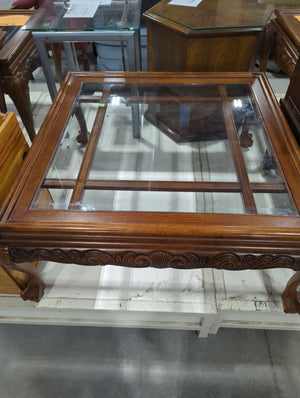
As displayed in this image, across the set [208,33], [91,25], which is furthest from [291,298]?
[91,25]

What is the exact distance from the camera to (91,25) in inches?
32.4

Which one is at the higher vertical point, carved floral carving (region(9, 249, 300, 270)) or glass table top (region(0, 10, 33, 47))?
glass table top (region(0, 10, 33, 47))

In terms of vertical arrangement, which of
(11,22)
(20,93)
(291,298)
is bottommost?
(291,298)

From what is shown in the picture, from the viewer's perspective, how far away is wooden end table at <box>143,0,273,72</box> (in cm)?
88

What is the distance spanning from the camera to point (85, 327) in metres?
0.74

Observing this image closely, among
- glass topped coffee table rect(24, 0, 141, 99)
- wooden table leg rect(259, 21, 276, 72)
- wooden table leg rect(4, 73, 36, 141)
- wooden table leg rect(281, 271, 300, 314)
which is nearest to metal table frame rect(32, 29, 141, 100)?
glass topped coffee table rect(24, 0, 141, 99)

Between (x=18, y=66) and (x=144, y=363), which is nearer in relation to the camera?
(x=144, y=363)

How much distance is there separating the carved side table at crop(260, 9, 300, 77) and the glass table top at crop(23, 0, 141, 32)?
0.47 metres

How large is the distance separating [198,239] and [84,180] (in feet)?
0.94

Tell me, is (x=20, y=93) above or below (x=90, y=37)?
below

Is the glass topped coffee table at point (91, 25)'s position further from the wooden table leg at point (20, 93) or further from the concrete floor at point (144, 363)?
the concrete floor at point (144, 363)

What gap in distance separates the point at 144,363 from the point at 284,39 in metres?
1.06

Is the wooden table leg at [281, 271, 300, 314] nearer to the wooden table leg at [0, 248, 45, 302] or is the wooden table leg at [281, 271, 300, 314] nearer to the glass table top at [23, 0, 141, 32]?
the wooden table leg at [0, 248, 45, 302]

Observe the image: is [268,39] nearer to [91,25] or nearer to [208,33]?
[208,33]
